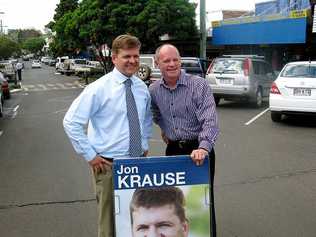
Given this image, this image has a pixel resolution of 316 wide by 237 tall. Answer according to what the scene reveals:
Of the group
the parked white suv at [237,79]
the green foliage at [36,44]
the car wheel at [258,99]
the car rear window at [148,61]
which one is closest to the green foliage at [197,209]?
the parked white suv at [237,79]

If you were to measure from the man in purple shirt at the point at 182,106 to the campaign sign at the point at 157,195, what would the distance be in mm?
335

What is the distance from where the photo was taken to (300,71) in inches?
495

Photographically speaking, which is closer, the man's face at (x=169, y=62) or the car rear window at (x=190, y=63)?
the man's face at (x=169, y=62)

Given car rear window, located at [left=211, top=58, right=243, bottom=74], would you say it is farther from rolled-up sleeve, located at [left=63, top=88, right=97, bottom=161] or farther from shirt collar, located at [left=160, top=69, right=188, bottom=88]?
rolled-up sleeve, located at [left=63, top=88, right=97, bottom=161]

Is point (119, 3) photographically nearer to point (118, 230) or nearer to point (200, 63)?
point (200, 63)

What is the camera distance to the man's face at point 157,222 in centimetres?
344

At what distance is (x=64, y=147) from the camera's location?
10.1 metres

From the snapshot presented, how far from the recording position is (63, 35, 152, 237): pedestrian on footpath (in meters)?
3.61

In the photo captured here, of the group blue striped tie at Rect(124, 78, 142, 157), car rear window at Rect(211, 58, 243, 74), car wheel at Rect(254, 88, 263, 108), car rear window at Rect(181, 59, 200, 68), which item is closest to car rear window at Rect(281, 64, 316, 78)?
car rear window at Rect(211, 58, 243, 74)

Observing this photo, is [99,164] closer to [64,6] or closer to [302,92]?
[302,92]

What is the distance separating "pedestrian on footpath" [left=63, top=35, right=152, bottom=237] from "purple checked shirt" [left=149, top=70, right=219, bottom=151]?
22cm

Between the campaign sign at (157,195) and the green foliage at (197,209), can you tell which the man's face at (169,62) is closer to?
the campaign sign at (157,195)

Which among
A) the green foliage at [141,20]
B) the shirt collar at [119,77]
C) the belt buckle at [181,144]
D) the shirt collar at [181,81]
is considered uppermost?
the green foliage at [141,20]

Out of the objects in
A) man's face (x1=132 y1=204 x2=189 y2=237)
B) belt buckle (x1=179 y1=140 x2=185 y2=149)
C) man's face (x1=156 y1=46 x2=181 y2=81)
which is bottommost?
man's face (x1=132 y1=204 x2=189 y2=237)
